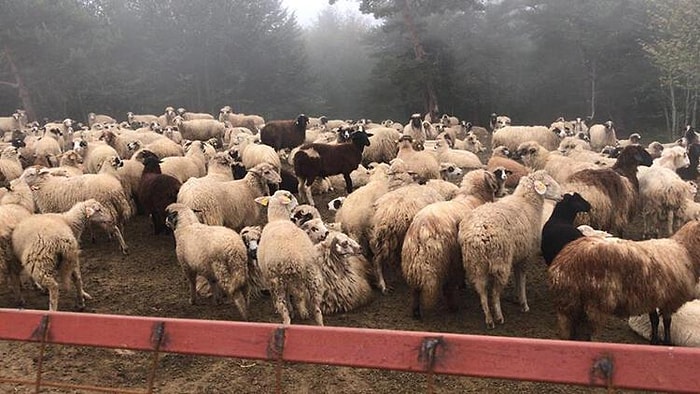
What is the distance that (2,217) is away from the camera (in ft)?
21.9

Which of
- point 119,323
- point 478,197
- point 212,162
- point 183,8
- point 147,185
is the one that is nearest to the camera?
point 119,323

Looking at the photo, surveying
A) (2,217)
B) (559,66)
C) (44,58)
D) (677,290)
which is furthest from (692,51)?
(44,58)

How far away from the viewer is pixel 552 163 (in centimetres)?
1066

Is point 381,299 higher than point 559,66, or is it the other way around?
point 559,66

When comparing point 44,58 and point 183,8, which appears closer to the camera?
point 44,58

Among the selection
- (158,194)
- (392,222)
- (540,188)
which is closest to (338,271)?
(392,222)

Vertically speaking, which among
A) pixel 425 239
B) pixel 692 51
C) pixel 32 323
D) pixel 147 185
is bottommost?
pixel 147 185

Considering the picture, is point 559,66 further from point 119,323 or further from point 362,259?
point 119,323

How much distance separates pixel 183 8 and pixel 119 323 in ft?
122

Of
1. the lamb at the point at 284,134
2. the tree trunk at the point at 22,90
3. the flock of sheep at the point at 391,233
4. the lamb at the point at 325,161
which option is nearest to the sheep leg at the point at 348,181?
the lamb at the point at 325,161

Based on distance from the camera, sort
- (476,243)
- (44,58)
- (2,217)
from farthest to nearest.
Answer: (44,58), (2,217), (476,243)

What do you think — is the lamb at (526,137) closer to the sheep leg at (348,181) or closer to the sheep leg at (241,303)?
the sheep leg at (348,181)

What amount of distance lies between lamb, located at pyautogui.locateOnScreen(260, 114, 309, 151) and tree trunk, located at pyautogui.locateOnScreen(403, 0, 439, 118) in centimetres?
1698

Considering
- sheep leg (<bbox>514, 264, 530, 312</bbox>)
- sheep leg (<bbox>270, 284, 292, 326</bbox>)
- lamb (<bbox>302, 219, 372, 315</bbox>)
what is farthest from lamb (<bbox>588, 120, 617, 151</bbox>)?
sheep leg (<bbox>270, 284, 292, 326</bbox>)
